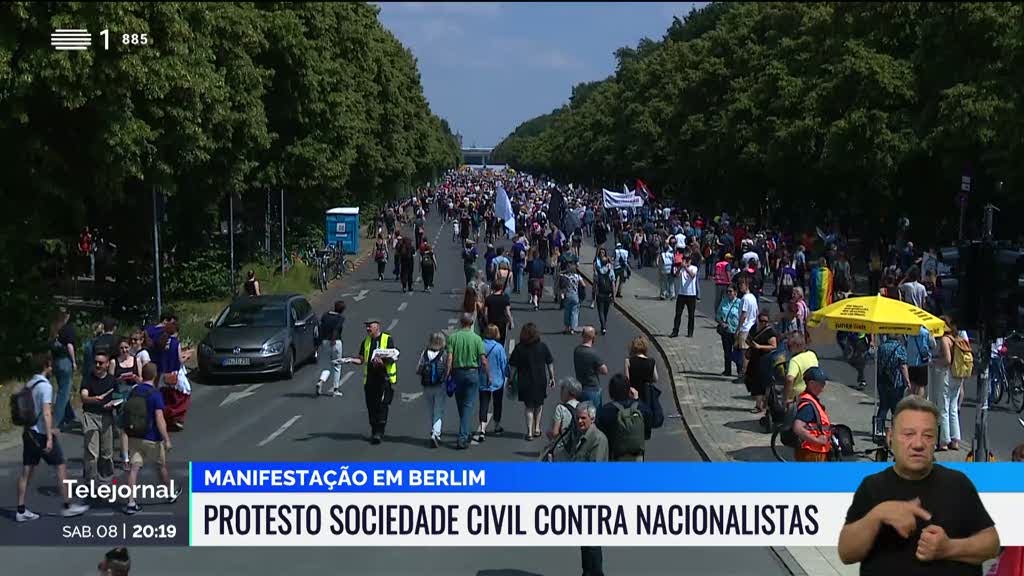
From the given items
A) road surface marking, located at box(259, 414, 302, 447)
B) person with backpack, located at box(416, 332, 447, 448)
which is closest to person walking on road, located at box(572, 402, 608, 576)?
person with backpack, located at box(416, 332, 447, 448)

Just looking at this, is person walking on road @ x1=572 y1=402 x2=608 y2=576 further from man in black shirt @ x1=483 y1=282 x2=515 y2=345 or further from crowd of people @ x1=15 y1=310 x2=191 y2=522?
man in black shirt @ x1=483 y1=282 x2=515 y2=345

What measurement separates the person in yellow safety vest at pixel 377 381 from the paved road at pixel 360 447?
32 cm

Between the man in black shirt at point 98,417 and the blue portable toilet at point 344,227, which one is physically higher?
the blue portable toilet at point 344,227

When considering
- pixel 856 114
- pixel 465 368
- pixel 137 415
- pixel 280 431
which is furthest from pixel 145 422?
pixel 856 114

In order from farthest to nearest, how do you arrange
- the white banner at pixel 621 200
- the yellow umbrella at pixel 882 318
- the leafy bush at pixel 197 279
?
1. the white banner at pixel 621 200
2. the leafy bush at pixel 197 279
3. the yellow umbrella at pixel 882 318

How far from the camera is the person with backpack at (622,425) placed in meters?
11.8

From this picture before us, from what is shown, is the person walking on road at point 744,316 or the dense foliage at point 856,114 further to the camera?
the dense foliage at point 856,114

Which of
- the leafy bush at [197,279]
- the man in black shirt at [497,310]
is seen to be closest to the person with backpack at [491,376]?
the man in black shirt at [497,310]

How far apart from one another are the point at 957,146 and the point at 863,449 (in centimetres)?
2587

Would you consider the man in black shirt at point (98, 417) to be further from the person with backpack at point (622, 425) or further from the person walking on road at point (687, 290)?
the person walking on road at point (687, 290)

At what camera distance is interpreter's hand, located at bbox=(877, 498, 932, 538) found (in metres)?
5.23

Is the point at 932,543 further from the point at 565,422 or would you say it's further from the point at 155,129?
the point at 155,129

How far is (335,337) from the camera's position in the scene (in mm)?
21688

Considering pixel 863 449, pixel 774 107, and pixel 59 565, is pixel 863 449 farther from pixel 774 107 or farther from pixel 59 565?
pixel 774 107
